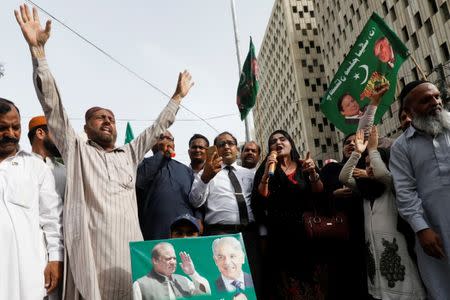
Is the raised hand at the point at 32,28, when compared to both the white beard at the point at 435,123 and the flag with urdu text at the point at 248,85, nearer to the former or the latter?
the white beard at the point at 435,123

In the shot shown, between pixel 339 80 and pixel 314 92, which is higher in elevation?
pixel 314 92

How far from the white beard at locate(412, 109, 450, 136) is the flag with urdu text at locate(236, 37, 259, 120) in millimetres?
5354

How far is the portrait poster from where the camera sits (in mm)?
2312

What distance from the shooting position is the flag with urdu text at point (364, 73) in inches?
214

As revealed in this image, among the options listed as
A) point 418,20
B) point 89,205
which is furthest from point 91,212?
point 418,20

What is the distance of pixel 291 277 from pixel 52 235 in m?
2.16

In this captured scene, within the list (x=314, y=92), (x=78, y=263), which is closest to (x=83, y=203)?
(x=78, y=263)

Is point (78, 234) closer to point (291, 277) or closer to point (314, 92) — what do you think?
point (291, 277)

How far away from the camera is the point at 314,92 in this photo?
50.2m

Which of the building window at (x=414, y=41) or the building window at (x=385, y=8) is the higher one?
the building window at (x=385, y=8)

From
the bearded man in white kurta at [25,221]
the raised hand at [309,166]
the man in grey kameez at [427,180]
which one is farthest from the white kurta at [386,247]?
the bearded man in white kurta at [25,221]

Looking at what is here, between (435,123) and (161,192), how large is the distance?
2408 millimetres

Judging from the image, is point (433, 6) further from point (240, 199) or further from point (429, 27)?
point (240, 199)

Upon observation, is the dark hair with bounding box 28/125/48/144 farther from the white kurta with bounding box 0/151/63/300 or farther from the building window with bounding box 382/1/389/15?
the building window with bounding box 382/1/389/15
